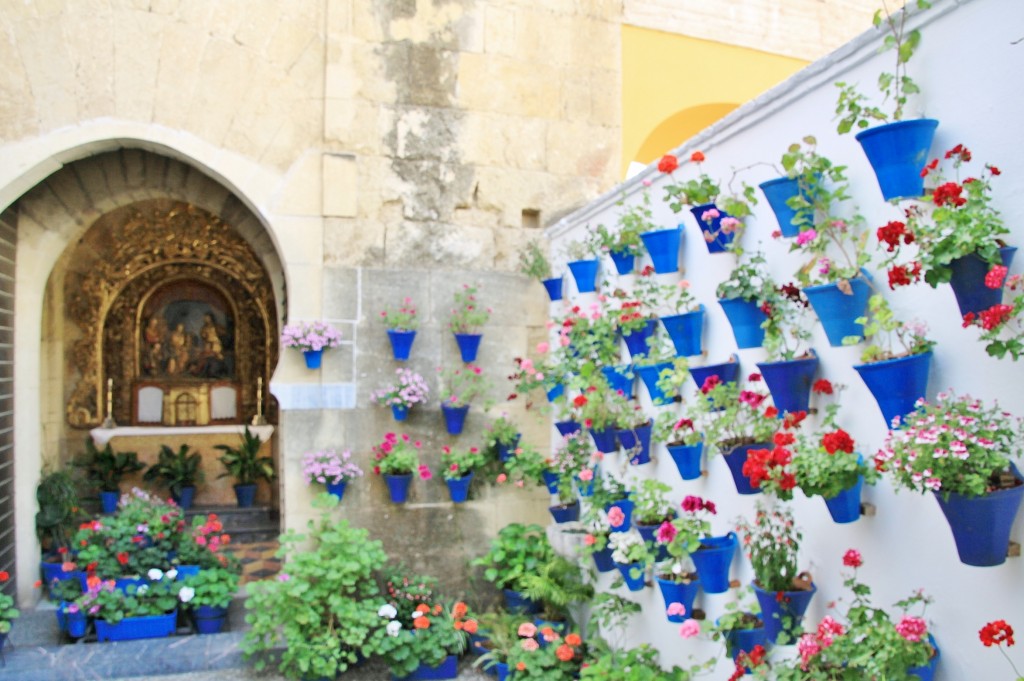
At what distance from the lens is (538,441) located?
5547mm

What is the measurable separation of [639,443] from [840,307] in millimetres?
1635

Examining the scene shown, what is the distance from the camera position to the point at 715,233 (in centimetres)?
323

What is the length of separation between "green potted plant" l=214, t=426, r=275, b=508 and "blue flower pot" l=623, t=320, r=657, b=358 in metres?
4.43

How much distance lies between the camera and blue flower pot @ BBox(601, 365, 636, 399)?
4078mm

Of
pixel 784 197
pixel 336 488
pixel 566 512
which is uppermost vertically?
pixel 784 197

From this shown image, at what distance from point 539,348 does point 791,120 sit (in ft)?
7.62

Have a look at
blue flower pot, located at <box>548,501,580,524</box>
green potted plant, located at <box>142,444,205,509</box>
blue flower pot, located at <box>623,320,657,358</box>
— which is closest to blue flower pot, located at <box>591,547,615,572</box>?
blue flower pot, located at <box>548,501,580,524</box>

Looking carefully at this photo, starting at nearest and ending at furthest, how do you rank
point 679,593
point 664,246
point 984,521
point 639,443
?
point 984,521
point 679,593
point 664,246
point 639,443

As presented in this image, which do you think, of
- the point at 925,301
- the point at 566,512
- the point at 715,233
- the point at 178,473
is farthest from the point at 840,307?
the point at 178,473

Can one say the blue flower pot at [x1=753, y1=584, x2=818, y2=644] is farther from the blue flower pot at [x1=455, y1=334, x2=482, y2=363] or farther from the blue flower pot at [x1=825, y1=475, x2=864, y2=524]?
the blue flower pot at [x1=455, y1=334, x2=482, y2=363]

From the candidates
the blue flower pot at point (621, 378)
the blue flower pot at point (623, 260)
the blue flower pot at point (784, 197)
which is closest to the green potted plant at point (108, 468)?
the blue flower pot at point (621, 378)

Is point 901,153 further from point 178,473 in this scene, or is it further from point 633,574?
point 178,473

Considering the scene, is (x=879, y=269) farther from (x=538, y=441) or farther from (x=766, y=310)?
(x=538, y=441)

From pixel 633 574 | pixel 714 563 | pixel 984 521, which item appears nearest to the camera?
pixel 984 521
